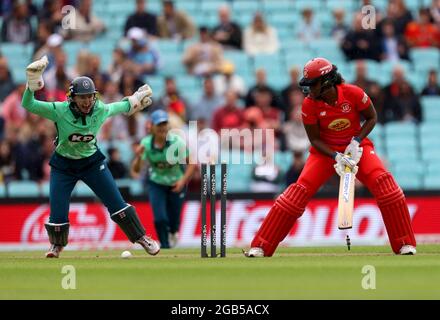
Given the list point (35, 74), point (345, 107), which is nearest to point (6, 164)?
point (35, 74)

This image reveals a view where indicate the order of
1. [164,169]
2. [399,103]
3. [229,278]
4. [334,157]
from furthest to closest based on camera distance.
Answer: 1. [399,103]
2. [164,169]
3. [334,157]
4. [229,278]

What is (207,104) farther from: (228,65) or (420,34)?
(420,34)

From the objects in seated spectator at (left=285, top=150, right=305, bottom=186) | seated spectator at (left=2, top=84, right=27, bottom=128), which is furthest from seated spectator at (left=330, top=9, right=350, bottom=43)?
seated spectator at (left=2, top=84, right=27, bottom=128)

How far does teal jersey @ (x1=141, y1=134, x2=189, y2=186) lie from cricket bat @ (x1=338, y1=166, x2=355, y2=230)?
4.42 metres

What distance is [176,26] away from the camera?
24.5 m

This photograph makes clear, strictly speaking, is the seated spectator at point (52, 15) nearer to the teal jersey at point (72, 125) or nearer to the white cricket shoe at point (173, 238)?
the white cricket shoe at point (173, 238)

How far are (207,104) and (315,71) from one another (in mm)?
8548

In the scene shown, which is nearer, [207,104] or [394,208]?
[394,208]

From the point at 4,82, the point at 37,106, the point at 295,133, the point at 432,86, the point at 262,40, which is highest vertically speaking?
the point at 262,40

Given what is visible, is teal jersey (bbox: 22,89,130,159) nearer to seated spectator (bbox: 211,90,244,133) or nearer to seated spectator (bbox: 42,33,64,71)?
seated spectator (bbox: 211,90,244,133)

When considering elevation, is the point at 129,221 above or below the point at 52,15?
below

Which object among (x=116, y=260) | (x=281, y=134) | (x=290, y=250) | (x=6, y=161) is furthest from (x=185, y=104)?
(x=116, y=260)

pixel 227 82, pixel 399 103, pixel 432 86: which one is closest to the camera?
pixel 399 103

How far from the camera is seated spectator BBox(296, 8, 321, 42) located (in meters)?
24.0
